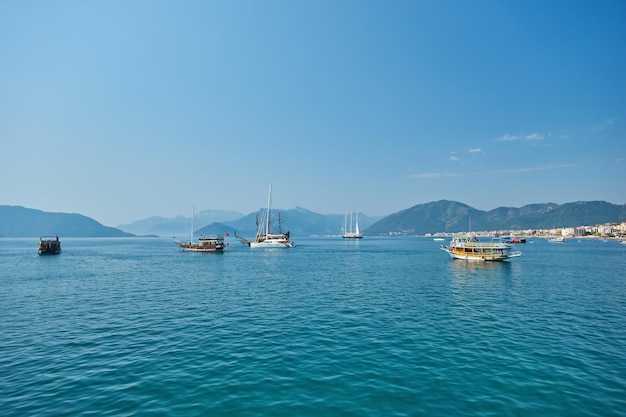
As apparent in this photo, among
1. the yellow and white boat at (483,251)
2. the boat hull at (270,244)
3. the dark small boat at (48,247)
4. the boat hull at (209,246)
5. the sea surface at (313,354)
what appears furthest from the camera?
the boat hull at (270,244)

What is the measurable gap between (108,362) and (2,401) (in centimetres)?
496

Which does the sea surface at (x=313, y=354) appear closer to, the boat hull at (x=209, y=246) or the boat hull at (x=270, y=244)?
the boat hull at (x=209, y=246)

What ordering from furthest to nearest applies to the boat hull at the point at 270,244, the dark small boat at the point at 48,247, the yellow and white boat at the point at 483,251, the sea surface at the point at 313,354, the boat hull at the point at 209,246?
the boat hull at the point at 270,244 < the boat hull at the point at 209,246 < the dark small boat at the point at 48,247 < the yellow and white boat at the point at 483,251 < the sea surface at the point at 313,354

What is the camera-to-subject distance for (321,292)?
4212cm

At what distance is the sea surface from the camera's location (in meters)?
14.1

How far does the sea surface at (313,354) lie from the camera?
14070 millimetres

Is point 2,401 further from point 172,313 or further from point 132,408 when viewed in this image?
point 172,313

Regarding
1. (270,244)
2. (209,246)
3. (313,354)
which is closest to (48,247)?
(209,246)

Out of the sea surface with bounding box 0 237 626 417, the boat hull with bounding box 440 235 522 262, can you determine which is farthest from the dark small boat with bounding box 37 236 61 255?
the boat hull with bounding box 440 235 522 262

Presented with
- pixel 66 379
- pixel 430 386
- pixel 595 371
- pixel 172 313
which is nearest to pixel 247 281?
pixel 172 313

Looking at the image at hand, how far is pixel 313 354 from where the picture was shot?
65.6 feet

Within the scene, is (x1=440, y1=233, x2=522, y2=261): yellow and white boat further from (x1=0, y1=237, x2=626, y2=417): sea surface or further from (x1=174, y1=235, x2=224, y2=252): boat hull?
(x1=174, y1=235, x2=224, y2=252): boat hull

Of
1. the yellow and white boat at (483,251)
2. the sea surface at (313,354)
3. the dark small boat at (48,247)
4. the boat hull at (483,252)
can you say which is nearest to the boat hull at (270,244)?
the dark small boat at (48,247)

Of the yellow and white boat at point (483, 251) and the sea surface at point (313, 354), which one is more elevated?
the yellow and white boat at point (483, 251)
